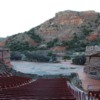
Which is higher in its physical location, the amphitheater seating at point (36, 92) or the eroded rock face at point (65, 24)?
the eroded rock face at point (65, 24)

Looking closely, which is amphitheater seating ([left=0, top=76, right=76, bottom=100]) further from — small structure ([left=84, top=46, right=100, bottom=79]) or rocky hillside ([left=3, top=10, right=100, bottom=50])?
rocky hillside ([left=3, top=10, right=100, bottom=50])

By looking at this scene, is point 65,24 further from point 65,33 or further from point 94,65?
point 94,65

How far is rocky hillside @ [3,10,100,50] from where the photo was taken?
5303 cm

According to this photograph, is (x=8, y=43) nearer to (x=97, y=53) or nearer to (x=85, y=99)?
(x=97, y=53)

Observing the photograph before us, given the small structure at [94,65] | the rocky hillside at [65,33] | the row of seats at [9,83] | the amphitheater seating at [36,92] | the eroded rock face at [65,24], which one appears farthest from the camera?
the eroded rock face at [65,24]

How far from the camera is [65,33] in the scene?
6178cm

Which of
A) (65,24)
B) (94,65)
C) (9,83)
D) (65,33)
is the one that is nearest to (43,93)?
(9,83)

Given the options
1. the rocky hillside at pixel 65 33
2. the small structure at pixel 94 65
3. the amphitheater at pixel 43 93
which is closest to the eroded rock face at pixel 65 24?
the rocky hillside at pixel 65 33

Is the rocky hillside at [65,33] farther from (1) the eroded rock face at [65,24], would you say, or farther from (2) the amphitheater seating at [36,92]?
(2) the amphitheater seating at [36,92]

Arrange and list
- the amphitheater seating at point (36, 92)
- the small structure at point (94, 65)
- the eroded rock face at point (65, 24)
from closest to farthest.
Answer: the amphitheater seating at point (36, 92), the small structure at point (94, 65), the eroded rock face at point (65, 24)

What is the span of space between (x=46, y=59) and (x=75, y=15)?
3409 centimetres

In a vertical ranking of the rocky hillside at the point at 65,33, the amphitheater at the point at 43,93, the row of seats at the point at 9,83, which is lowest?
the row of seats at the point at 9,83

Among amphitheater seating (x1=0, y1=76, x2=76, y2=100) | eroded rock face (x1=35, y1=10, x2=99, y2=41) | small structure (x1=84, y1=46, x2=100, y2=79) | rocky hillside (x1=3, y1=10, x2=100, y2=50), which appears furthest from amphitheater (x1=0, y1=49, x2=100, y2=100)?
eroded rock face (x1=35, y1=10, x2=99, y2=41)

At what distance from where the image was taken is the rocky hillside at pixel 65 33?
53031mm
